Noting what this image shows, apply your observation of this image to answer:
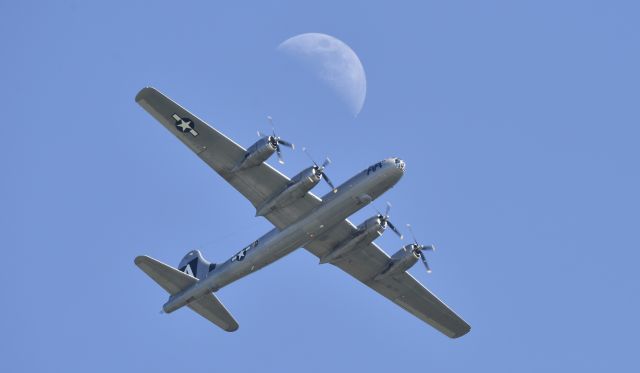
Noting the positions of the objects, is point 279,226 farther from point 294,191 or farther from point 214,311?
point 214,311

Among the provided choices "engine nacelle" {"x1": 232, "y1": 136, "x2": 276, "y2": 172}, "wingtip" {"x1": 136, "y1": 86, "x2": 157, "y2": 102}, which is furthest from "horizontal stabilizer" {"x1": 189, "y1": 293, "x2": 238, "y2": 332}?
"wingtip" {"x1": 136, "y1": 86, "x2": 157, "y2": 102}

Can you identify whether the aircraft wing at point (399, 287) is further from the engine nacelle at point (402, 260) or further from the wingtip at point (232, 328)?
the wingtip at point (232, 328)

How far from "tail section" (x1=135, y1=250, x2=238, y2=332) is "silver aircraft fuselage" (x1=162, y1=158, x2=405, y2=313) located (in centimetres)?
8

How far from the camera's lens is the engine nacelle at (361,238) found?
5688cm

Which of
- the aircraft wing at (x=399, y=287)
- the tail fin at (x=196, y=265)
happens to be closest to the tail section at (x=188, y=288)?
the tail fin at (x=196, y=265)

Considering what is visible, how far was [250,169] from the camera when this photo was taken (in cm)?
5403

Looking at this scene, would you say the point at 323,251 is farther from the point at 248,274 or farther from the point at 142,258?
the point at 142,258

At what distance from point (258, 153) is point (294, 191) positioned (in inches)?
107

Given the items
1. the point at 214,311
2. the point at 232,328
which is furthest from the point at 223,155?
the point at 232,328

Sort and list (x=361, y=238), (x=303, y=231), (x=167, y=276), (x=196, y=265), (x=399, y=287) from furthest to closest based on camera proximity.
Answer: (x=399, y=287), (x=196, y=265), (x=167, y=276), (x=361, y=238), (x=303, y=231)

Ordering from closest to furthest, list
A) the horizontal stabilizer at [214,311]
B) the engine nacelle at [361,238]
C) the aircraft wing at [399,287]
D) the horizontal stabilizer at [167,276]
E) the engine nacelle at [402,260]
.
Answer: the engine nacelle at [361,238], the horizontal stabilizer at [167,276], the horizontal stabilizer at [214,311], the engine nacelle at [402,260], the aircraft wing at [399,287]

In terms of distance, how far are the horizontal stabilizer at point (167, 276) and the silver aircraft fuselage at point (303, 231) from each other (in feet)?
1.10

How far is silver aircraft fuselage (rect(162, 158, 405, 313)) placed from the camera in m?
52.8

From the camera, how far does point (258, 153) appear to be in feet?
174
